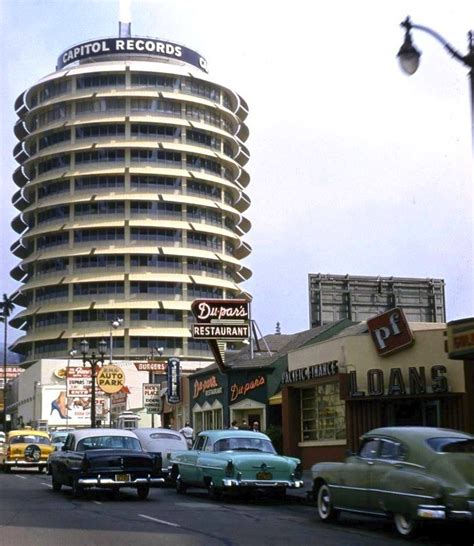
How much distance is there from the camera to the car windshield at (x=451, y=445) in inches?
548

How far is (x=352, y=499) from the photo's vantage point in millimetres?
15320

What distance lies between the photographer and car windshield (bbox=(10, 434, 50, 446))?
36.5 meters

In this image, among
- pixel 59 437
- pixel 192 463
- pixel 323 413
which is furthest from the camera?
pixel 59 437

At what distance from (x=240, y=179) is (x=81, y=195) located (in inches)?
844

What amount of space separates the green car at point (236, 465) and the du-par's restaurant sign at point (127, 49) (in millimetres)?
87812

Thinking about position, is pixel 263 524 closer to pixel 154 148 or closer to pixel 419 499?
pixel 419 499

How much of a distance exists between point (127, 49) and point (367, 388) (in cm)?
8379

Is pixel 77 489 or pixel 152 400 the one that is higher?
pixel 152 400

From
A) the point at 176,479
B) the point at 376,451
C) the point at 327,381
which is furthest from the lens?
the point at 327,381

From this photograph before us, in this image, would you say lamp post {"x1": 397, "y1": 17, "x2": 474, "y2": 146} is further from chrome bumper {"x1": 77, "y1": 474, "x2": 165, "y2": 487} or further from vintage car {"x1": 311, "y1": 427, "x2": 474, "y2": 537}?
chrome bumper {"x1": 77, "y1": 474, "x2": 165, "y2": 487}

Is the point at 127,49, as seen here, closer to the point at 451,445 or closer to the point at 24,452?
the point at 24,452

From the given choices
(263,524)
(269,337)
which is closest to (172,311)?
(269,337)

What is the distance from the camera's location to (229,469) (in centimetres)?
2031

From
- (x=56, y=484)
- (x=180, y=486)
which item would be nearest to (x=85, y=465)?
(x=56, y=484)
